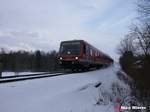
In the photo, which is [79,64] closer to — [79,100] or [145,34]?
[145,34]

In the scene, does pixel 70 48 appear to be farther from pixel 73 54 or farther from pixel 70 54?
pixel 73 54

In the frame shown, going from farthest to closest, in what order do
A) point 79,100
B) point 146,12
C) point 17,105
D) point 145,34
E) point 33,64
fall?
point 33,64 < point 145,34 < point 146,12 < point 79,100 < point 17,105

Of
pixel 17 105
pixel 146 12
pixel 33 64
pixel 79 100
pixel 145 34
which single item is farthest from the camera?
pixel 33 64

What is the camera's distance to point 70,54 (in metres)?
23.7

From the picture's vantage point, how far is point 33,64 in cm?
8381

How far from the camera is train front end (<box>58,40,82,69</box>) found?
23219 millimetres

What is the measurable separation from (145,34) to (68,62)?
7.81 meters

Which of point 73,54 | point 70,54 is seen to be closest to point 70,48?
point 70,54

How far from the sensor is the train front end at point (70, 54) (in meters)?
23.2

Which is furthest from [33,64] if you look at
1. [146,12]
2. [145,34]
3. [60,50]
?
[146,12]

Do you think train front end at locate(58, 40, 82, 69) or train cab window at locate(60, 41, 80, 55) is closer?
train front end at locate(58, 40, 82, 69)

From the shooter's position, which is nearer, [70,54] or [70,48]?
[70,54]

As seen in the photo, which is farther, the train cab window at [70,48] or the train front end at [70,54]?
the train cab window at [70,48]

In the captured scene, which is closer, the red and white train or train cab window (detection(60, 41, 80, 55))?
the red and white train
